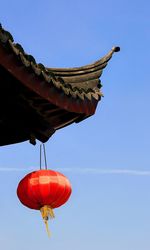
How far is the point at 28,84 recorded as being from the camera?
509 cm

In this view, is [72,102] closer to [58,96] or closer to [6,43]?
[58,96]

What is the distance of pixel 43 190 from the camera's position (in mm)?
6273

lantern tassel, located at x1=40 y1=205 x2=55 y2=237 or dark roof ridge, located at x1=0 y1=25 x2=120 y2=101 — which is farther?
lantern tassel, located at x1=40 y1=205 x2=55 y2=237

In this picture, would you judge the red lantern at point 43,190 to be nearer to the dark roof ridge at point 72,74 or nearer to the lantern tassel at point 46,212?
the lantern tassel at point 46,212

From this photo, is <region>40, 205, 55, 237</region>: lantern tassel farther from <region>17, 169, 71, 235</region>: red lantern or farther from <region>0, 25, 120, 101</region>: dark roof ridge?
<region>0, 25, 120, 101</region>: dark roof ridge

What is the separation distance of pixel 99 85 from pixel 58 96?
122 cm

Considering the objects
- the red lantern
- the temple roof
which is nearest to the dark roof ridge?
the temple roof

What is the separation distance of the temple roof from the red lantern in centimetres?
53

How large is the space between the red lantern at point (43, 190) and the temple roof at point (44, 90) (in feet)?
1.75

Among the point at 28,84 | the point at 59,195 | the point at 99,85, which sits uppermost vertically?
the point at 99,85

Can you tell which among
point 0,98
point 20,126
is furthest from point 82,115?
point 0,98

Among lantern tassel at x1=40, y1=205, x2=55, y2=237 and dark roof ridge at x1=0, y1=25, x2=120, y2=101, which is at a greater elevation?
dark roof ridge at x1=0, y1=25, x2=120, y2=101

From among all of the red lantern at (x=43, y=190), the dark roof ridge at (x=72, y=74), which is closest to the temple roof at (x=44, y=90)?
the dark roof ridge at (x=72, y=74)

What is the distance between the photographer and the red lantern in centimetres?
627
